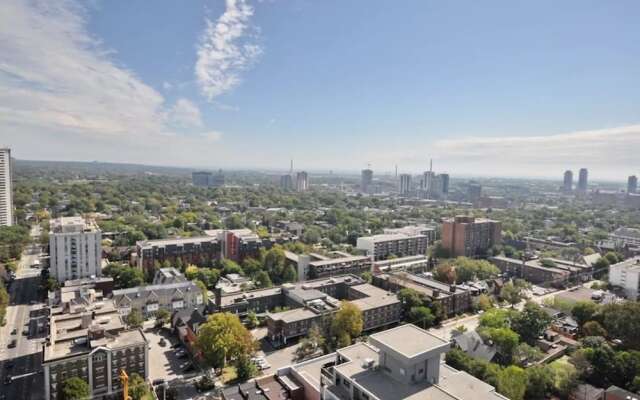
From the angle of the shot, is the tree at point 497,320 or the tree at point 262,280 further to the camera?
the tree at point 262,280

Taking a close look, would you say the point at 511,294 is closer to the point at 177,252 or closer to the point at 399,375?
the point at 399,375

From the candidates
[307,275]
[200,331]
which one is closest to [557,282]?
[307,275]

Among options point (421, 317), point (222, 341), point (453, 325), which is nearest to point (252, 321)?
point (222, 341)

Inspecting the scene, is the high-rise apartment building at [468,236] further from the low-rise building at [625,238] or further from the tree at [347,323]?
the tree at [347,323]

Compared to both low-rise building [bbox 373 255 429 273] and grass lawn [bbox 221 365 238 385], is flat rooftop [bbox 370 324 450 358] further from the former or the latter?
low-rise building [bbox 373 255 429 273]

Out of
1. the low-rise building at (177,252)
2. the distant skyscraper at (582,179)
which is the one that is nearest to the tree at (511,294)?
the low-rise building at (177,252)

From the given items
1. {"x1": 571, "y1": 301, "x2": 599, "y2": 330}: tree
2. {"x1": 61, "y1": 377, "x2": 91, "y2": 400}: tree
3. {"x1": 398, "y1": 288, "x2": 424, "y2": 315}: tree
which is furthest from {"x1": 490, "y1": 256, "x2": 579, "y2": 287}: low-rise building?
{"x1": 61, "y1": 377, "x2": 91, "y2": 400}: tree

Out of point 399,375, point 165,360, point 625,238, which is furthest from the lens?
point 625,238
